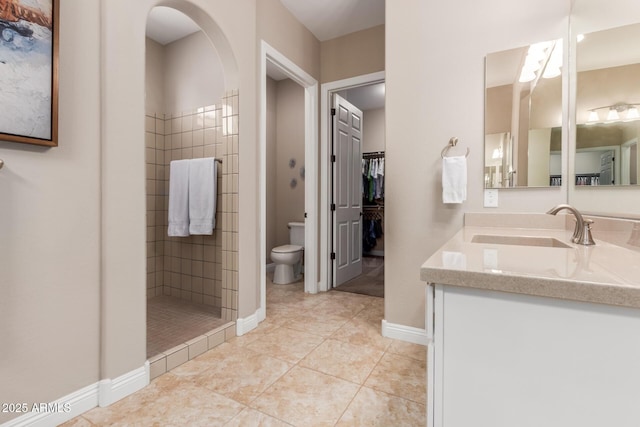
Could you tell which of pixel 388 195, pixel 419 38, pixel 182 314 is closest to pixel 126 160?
pixel 182 314

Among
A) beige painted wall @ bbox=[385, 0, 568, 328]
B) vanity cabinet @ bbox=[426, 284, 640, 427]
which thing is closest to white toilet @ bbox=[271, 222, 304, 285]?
beige painted wall @ bbox=[385, 0, 568, 328]

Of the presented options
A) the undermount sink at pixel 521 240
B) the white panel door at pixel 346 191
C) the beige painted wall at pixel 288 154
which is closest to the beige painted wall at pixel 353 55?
the white panel door at pixel 346 191

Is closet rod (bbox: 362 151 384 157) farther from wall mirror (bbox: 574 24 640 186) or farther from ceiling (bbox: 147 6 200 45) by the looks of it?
wall mirror (bbox: 574 24 640 186)

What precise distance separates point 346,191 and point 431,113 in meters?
1.75

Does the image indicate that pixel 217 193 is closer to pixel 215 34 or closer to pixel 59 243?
pixel 215 34

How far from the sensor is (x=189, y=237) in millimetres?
2891

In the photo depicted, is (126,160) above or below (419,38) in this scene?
below

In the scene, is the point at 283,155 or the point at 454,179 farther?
the point at 283,155

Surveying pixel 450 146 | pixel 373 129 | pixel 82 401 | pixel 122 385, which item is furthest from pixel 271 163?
pixel 82 401

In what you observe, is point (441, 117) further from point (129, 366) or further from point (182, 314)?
point (182, 314)

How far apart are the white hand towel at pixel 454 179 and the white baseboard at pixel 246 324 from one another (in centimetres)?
169

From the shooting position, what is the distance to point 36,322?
4.24ft

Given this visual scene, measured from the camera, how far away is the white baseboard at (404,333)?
7.07 feet

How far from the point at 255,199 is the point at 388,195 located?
106 cm
